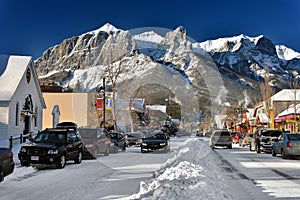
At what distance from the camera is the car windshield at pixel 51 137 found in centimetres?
1669

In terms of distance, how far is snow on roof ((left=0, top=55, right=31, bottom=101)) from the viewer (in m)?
33.6

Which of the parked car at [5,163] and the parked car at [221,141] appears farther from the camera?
the parked car at [221,141]

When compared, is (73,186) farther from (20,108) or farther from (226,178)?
(20,108)

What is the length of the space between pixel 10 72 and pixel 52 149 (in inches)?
928

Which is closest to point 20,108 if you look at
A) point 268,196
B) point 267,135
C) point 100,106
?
point 100,106

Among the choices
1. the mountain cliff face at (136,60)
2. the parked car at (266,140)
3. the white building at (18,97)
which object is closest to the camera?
the mountain cliff face at (136,60)

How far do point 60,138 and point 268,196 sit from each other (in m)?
10.6

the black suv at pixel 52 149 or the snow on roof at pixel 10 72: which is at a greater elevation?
the snow on roof at pixel 10 72

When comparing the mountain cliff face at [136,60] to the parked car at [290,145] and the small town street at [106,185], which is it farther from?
the small town street at [106,185]

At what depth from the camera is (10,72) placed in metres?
36.1

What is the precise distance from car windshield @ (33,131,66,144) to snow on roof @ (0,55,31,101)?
1703 centimetres

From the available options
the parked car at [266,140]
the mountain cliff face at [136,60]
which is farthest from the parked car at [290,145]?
the mountain cliff face at [136,60]

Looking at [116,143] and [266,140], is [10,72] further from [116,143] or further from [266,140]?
[266,140]

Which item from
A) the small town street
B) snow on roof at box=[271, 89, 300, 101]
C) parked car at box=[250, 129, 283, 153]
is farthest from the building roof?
snow on roof at box=[271, 89, 300, 101]
